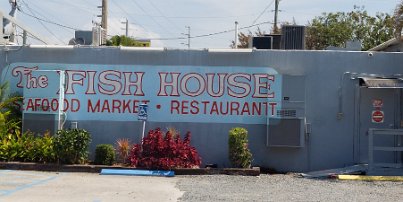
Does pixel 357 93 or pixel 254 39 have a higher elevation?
pixel 254 39

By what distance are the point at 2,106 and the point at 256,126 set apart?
659 centimetres

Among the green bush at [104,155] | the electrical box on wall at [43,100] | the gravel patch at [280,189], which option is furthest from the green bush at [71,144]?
the gravel patch at [280,189]

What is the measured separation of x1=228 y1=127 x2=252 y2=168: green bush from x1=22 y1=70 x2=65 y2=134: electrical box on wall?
14.7 ft

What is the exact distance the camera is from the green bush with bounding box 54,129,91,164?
1385cm

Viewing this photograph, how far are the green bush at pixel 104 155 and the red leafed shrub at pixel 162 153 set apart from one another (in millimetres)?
515

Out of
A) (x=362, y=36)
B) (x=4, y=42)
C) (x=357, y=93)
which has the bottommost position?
(x=357, y=93)

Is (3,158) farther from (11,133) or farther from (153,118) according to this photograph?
(153,118)

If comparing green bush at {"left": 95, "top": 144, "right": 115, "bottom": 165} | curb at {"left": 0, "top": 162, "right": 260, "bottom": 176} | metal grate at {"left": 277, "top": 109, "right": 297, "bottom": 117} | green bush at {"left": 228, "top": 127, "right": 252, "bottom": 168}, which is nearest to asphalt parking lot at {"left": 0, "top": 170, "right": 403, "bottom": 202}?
curb at {"left": 0, "top": 162, "right": 260, "bottom": 176}

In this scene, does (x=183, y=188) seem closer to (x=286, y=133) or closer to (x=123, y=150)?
(x=123, y=150)

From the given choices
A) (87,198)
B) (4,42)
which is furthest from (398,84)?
(4,42)

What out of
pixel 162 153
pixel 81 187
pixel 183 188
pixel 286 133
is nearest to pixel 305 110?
pixel 286 133

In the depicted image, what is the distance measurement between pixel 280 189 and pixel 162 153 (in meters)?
3.32

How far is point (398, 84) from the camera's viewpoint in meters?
14.3

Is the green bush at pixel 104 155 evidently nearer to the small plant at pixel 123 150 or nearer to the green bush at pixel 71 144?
the small plant at pixel 123 150
